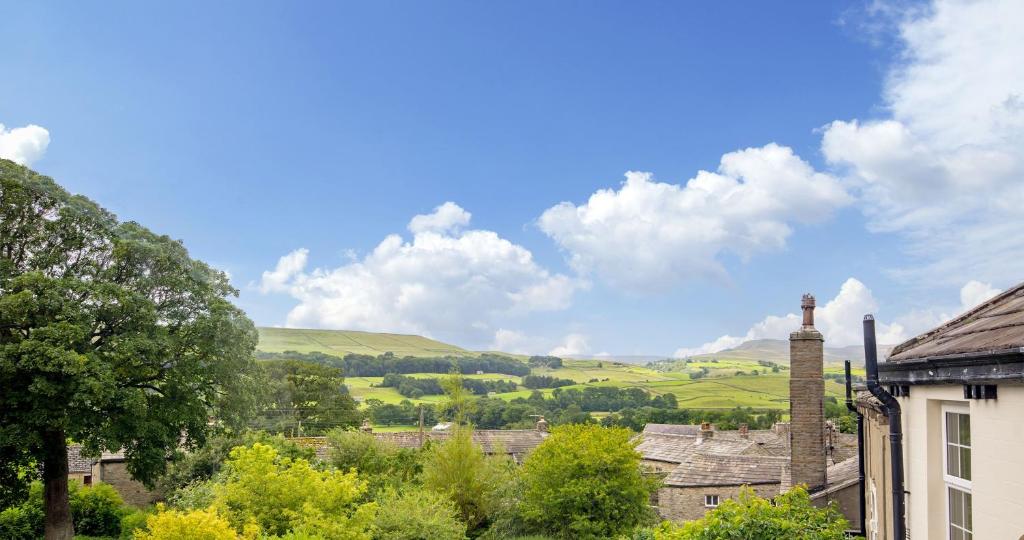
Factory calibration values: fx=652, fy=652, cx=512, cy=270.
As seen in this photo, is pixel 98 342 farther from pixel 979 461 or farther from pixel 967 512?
pixel 979 461

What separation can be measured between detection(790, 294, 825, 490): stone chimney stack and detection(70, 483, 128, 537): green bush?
27607 mm

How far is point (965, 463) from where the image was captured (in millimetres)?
5820

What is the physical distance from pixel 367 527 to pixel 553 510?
7.23 metres

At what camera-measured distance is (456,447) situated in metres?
27.6

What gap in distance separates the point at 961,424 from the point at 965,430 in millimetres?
88

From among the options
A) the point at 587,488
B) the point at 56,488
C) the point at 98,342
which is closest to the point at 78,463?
the point at 56,488

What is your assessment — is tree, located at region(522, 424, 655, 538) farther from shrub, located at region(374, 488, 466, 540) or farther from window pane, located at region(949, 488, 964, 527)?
window pane, located at region(949, 488, 964, 527)

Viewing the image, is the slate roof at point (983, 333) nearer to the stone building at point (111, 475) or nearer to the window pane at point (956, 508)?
the window pane at point (956, 508)

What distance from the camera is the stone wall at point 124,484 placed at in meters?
35.5

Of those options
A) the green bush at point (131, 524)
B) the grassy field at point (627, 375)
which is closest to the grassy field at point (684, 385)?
the grassy field at point (627, 375)

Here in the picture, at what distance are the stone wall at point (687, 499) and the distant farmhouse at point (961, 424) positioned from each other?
2180cm

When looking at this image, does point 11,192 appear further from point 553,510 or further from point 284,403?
point 284,403

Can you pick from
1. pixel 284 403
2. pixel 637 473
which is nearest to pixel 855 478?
pixel 637 473

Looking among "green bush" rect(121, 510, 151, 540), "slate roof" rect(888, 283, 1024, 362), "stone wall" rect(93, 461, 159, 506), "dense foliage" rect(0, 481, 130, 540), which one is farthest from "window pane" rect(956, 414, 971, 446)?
"stone wall" rect(93, 461, 159, 506)
